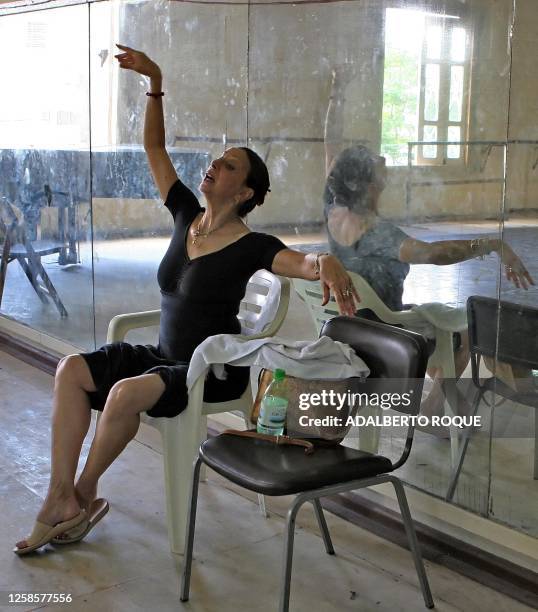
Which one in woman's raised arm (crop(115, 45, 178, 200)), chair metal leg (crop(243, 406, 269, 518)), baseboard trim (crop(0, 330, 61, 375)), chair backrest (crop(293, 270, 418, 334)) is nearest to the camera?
chair backrest (crop(293, 270, 418, 334))

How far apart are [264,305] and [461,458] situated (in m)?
0.83

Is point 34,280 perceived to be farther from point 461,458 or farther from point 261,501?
point 461,458

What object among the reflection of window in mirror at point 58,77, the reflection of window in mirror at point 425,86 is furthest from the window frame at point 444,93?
the reflection of window in mirror at point 58,77

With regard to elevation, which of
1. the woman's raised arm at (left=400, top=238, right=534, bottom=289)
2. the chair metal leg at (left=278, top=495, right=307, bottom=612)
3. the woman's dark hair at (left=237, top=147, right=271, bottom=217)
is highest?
the woman's dark hair at (left=237, top=147, right=271, bottom=217)

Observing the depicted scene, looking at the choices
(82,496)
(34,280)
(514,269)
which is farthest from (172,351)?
(34,280)

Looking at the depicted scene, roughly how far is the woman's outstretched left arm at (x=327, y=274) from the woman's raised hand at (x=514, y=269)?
1.41 feet

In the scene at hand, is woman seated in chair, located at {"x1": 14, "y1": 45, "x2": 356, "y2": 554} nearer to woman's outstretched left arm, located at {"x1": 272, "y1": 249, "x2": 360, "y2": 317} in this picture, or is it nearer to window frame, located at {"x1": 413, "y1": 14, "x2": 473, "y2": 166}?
woman's outstretched left arm, located at {"x1": 272, "y1": 249, "x2": 360, "y2": 317}

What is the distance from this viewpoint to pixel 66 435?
278 cm

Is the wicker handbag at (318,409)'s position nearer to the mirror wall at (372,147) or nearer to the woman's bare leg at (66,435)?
the mirror wall at (372,147)

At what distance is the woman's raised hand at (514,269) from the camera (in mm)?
2504

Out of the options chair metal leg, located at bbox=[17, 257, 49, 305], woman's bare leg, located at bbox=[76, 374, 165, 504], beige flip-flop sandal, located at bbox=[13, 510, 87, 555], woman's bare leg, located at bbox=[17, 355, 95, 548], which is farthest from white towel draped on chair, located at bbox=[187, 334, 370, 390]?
chair metal leg, located at bbox=[17, 257, 49, 305]

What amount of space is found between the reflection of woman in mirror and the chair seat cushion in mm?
617

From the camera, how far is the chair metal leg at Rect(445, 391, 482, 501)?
2.72 m

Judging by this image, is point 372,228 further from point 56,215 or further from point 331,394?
point 56,215
